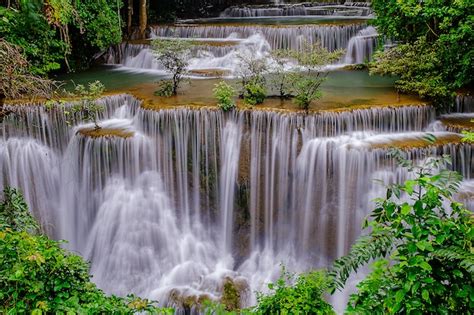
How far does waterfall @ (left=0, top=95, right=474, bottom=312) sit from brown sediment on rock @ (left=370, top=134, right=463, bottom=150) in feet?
0.13

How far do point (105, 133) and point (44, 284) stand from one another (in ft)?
18.4

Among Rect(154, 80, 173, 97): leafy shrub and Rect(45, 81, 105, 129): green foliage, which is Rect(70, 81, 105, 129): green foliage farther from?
Rect(154, 80, 173, 97): leafy shrub

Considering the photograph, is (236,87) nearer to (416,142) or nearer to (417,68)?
(417,68)

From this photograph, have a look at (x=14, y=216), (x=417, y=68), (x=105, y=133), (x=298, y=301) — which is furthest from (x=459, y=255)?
(x=417, y=68)

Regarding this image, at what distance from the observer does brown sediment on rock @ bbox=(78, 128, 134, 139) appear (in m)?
9.65

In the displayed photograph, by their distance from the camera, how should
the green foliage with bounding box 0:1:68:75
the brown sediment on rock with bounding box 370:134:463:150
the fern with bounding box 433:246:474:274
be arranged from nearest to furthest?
the fern with bounding box 433:246:474:274 < the brown sediment on rock with bounding box 370:134:463:150 < the green foliage with bounding box 0:1:68:75

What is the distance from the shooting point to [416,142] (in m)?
8.77

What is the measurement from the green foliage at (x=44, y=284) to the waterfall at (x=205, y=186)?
406 cm

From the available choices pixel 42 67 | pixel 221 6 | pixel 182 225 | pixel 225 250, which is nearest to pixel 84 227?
pixel 182 225

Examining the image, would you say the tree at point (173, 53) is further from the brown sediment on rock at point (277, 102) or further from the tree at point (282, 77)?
the tree at point (282, 77)

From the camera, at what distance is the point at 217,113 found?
31.2ft

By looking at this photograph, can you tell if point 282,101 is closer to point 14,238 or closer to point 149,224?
point 149,224

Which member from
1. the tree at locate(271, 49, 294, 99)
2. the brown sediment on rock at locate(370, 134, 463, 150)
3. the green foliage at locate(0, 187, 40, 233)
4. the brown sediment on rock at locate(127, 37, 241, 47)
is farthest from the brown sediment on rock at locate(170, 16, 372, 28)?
the green foliage at locate(0, 187, 40, 233)

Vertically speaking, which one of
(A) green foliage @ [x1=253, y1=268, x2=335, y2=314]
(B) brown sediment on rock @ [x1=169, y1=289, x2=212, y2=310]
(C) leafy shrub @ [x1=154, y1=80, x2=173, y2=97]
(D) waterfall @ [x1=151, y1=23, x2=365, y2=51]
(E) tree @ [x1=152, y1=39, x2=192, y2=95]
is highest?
(D) waterfall @ [x1=151, y1=23, x2=365, y2=51]
